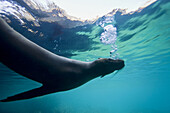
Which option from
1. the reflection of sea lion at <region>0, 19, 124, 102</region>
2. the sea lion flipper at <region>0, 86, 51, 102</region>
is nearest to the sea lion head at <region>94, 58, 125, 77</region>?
the reflection of sea lion at <region>0, 19, 124, 102</region>

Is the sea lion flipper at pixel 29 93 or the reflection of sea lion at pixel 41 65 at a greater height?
the reflection of sea lion at pixel 41 65

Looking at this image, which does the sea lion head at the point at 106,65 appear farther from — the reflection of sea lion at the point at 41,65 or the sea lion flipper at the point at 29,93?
the sea lion flipper at the point at 29,93

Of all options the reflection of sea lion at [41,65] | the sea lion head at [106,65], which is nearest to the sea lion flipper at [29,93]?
the reflection of sea lion at [41,65]

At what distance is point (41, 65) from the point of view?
1666 mm

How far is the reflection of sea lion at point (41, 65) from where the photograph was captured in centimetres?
153

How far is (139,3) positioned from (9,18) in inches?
365

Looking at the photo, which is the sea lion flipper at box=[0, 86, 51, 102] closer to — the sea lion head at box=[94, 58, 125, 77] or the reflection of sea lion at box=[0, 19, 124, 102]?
the reflection of sea lion at box=[0, 19, 124, 102]

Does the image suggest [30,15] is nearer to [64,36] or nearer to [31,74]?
[64,36]

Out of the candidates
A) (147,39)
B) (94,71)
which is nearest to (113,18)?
(147,39)

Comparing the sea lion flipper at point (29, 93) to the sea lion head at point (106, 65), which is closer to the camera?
the sea lion flipper at point (29, 93)

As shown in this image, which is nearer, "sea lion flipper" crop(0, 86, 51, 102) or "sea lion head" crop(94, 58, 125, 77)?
"sea lion flipper" crop(0, 86, 51, 102)

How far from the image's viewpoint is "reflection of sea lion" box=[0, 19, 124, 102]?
1.53 m

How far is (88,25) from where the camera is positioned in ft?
29.6

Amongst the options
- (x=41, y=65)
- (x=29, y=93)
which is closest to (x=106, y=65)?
(x=41, y=65)
